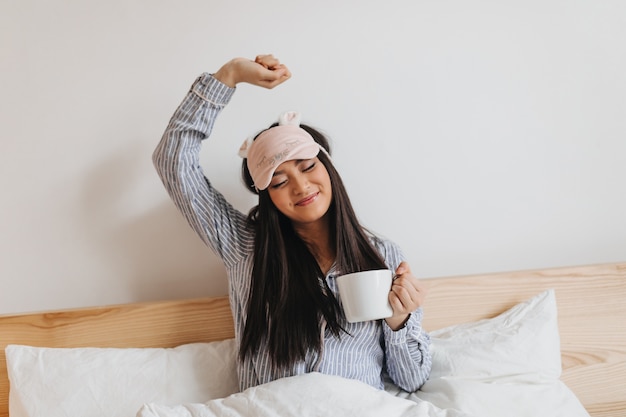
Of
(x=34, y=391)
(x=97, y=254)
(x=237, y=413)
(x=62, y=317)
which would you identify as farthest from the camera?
(x=97, y=254)

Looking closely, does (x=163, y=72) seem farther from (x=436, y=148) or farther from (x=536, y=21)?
(x=536, y=21)

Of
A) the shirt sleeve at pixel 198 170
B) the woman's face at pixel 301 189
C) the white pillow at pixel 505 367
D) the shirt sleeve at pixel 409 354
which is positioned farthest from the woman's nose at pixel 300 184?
the white pillow at pixel 505 367

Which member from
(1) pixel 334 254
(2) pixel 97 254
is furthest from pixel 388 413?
Result: (2) pixel 97 254

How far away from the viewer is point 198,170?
4.16 feet

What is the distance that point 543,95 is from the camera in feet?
4.78

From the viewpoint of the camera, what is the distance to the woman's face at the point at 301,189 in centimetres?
118

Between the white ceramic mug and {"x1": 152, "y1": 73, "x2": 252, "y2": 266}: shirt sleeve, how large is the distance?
32cm

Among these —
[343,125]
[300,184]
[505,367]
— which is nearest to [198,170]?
[300,184]

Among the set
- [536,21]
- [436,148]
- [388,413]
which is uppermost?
[536,21]

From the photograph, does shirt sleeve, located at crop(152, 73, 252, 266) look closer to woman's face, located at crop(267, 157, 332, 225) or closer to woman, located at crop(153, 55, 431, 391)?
woman, located at crop(153, 55, 431, 391)

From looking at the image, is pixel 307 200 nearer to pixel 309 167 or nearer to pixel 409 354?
pixel 309 167

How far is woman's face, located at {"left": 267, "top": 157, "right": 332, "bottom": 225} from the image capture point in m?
1.18

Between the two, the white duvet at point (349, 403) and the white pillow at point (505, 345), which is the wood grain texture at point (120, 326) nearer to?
the white duvet at point (349, 403)

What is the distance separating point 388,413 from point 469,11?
0.93m
